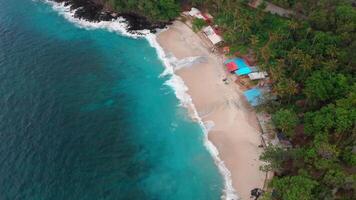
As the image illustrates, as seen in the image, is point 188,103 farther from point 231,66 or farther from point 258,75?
point 258,75

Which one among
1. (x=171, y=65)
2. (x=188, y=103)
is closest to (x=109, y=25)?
(x=171, y=65)

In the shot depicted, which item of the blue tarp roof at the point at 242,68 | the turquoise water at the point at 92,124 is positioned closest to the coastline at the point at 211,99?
the turquoise water at the point at 92,124

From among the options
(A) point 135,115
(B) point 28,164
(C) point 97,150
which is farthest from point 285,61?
(B) point 28,164

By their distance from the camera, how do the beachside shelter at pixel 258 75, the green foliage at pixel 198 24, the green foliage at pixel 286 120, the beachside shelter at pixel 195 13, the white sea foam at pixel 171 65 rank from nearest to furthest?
the green foliage at pixel 286 120, the white sea foam at pixel 171 65, the beachside shelter at pixel 258 75, the green foliage at pixel 198 24, the beachside shelter at pixel 195 13

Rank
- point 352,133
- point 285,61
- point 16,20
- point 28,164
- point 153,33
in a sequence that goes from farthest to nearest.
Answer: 1. point 16,20
2. point 153,33
3. point 285,61
4. point 28,164
5. point 352,133

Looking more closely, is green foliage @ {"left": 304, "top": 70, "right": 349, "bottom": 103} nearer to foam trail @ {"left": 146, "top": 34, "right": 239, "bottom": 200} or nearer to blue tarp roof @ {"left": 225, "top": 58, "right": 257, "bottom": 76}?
blue tarp roof @ {"left": 225, "top": 58, "right": 257, "bottom": 76}

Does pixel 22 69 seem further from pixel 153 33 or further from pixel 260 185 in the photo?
pixel 260 185

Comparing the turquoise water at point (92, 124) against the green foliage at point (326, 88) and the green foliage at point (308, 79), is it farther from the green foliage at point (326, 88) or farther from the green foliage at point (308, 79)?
the green foliage at point (326, 88)
